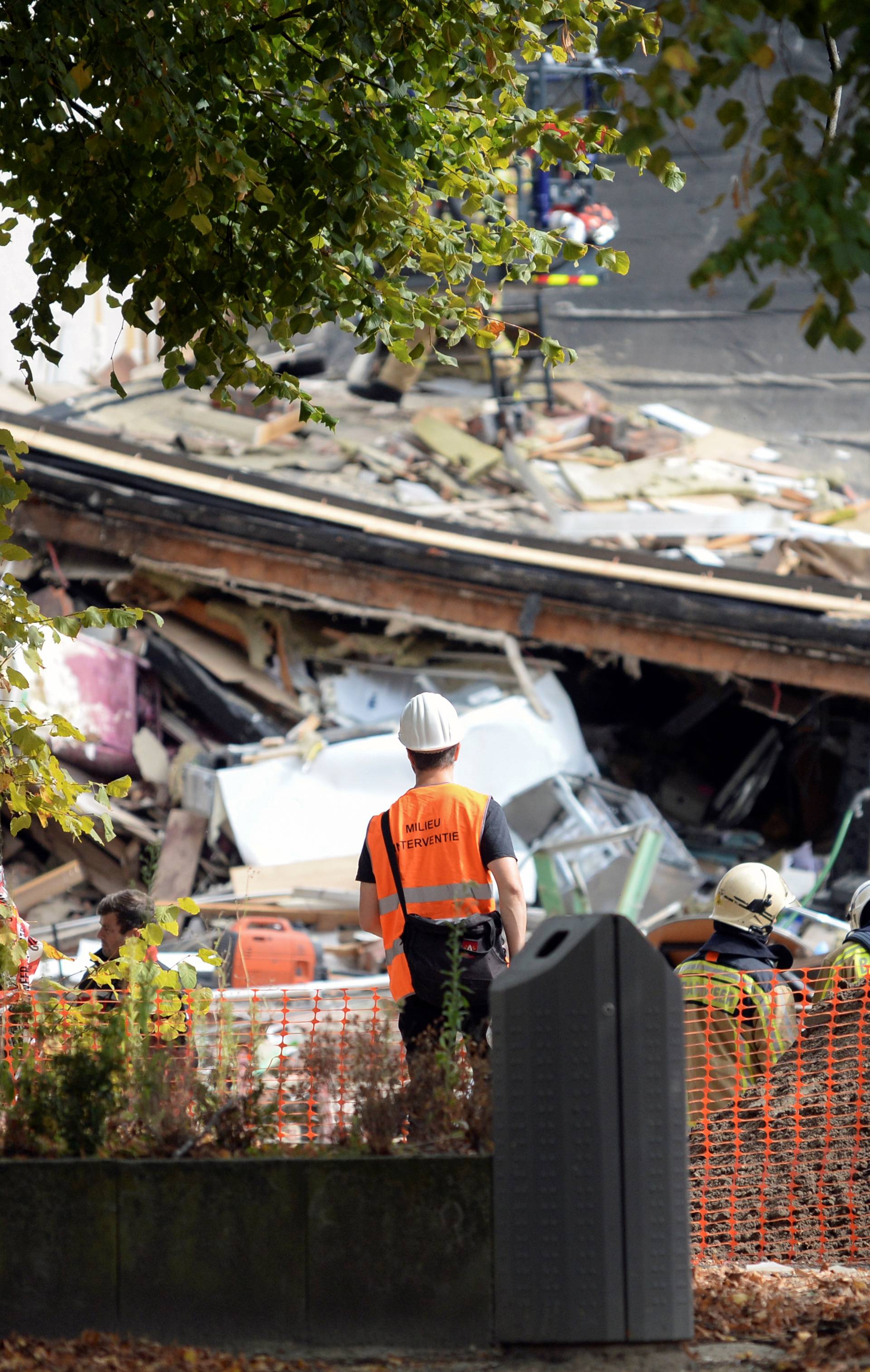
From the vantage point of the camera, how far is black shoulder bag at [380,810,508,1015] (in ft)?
15.7

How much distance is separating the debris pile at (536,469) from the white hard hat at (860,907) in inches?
285

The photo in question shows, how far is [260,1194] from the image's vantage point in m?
3.74

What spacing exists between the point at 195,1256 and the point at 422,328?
10.6 ft

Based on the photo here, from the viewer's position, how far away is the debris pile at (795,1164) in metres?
5.29

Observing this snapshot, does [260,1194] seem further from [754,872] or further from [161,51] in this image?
[161,51]

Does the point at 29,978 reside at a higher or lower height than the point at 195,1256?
higher

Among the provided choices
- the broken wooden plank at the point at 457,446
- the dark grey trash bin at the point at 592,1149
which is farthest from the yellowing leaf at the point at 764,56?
the broken wooden plank at the point at 457,446

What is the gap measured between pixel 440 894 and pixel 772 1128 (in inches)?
63.7

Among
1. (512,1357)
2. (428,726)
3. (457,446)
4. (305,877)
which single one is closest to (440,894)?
(428,726)

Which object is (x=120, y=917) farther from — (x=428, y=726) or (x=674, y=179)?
(x=674, y=179)

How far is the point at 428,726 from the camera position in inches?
196

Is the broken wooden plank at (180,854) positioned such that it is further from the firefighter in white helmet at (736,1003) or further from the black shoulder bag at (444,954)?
the black shoulder bag at (444,954)

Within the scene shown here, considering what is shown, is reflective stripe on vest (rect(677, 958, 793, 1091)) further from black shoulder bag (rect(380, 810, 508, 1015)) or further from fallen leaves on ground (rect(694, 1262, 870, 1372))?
black shoulder bag (rect(380, 810, 508, 1015))

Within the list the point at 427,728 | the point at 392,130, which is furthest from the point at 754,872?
the point at 392,130
